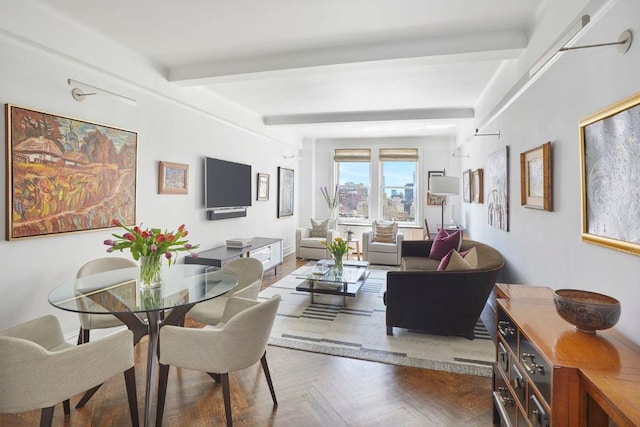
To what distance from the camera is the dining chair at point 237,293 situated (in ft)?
8.50

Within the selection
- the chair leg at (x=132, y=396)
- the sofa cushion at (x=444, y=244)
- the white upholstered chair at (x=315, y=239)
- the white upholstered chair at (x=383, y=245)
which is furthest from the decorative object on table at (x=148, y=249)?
the white upholstered chair at (x=383, y=245)

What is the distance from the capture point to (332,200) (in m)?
8.22

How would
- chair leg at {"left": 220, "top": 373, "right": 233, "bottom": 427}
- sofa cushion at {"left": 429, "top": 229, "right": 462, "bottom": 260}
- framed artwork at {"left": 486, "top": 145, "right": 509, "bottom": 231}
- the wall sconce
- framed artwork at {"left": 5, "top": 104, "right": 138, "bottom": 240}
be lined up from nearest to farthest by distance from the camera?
chair leg at {"left": 220, "top": 373, "right": 233, "bottom": 427}
framed artwork at {"left": 5, "top": 104, "right": 138, "bottom": 240}
the wall sconce
framed artwork at {"left": 486, "top": 145, "right": 509, "bottom": 231}
sofa cushion at {"left": 429, "top": 229, "right": 462, "bottom": 260}

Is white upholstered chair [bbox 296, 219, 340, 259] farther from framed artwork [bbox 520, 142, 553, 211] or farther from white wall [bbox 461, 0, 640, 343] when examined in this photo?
framed artwork [bbox 520, 142, 553, 211]

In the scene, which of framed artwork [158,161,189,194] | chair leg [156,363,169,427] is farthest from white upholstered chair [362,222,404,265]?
chair leg [156,363,169,427]

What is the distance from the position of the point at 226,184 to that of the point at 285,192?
2.28 m

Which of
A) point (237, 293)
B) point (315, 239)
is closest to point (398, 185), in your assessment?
point (315, 239)

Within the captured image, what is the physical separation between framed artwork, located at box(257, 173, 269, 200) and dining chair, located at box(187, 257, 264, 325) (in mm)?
3145

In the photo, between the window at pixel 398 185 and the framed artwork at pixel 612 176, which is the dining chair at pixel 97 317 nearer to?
the framed artwork at pixel 612 176

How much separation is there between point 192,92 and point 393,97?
8.82ft

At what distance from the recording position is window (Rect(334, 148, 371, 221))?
318 inches

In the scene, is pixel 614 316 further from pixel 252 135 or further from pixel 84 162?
pixel 252 135

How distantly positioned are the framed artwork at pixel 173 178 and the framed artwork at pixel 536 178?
12.0 feet

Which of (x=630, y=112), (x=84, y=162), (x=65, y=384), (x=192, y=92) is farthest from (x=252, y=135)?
(x=630, y=112)
